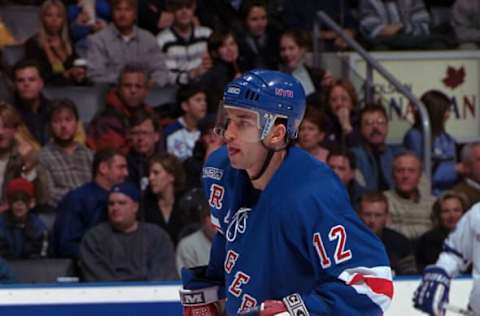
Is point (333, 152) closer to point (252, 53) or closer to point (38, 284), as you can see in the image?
point (252, 53)

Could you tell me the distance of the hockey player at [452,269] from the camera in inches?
167

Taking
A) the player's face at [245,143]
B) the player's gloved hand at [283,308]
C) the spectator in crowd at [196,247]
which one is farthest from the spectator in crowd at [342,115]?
the player's gloved hand at [283,308]

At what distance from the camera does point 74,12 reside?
7277 mm

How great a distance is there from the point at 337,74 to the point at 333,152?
132cm

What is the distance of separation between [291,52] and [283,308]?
447 cm

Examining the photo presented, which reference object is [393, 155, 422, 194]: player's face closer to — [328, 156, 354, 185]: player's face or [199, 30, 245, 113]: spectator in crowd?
[328, 156, 354, 185]: player's face

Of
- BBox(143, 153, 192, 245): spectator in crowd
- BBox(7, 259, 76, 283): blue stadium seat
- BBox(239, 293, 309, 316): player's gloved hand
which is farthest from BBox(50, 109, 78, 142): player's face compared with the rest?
BBox(239, 293, 309, 316): player's gloved hand

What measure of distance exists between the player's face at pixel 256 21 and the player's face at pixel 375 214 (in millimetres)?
1769

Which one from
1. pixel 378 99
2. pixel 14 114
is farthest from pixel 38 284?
pixel 378 99

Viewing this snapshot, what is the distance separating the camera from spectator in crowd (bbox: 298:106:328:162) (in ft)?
21.4

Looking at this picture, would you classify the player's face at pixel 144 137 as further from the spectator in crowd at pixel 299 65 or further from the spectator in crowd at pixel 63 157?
the spectator in crowd at pixel 299 65

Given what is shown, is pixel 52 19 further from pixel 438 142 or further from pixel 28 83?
pixel 438 142

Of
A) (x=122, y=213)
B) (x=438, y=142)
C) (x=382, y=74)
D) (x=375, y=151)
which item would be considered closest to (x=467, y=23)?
(x=382, y=74)

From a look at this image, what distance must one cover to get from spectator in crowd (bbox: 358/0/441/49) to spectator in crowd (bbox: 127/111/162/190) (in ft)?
6.90
